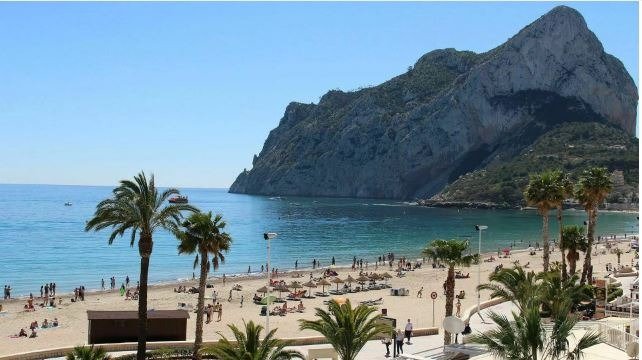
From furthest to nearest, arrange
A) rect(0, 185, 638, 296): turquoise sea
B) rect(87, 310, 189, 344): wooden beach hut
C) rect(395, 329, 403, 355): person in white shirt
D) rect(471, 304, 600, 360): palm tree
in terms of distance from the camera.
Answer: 1. rect(0, 185, 638, 296): turquoise sea
2. rect(87, 310, 189, 344): wooden beach hut
3. rect(395, 329, 403, 355): person in white shirt
4. rect(471, 304, 600, 360): palm tree

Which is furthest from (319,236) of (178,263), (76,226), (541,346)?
(541,346)

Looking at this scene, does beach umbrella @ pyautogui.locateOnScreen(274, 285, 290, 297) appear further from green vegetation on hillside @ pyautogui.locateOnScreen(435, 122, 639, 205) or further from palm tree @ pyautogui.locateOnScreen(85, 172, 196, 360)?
green vegetation on hillside @ pyautogui.locateOnScreen(435, 122, 639, 205)

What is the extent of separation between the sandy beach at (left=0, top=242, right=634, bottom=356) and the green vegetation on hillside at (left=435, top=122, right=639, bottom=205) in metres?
113

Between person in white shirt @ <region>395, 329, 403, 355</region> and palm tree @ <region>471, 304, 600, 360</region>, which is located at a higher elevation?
palm tree @ <region>471, 304, 600, 360</region>

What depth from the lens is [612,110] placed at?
648 ft

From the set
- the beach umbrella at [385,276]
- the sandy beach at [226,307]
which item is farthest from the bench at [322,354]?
the beach umbrella at [385,276]

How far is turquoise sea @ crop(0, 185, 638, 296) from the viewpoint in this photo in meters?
65.6

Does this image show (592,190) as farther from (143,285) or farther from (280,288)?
(143,285)

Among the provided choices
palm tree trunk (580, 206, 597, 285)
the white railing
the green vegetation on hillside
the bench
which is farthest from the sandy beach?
the green vegetation on hillside

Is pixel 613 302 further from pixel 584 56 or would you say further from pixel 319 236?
pixel 584 56

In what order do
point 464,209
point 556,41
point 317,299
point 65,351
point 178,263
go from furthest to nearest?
point 556,41
point 464,209
point 178,263
point 317,299
point 65,351

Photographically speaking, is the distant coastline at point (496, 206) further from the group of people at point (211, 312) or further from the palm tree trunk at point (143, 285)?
the palm tree trunk at point (143, 285)

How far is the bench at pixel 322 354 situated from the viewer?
1892 centimetres

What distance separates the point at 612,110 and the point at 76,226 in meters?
160
